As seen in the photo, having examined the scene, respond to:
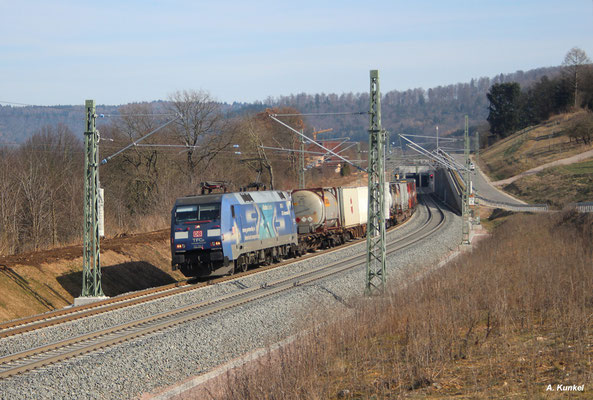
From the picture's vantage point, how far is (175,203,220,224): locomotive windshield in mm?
24922

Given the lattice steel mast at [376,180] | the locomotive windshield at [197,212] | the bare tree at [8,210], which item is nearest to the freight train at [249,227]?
the locomotive windshield at [197,212]

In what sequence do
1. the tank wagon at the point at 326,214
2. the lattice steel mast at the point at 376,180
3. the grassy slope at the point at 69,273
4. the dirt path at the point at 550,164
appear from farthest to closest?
the dirt path at the point at 550,164, the tank wagon at the point at 326,214, the grassy slope at the point at 69,273, the lattice steel mast at the point at 376,180

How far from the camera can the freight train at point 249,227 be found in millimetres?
24734

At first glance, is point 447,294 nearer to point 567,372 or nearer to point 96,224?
point 567,372

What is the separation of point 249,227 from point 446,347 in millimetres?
15704

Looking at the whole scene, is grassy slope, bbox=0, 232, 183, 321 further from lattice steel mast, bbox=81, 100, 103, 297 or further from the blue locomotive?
the blue locomotive

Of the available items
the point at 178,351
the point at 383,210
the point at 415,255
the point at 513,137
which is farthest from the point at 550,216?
the point at 513,137

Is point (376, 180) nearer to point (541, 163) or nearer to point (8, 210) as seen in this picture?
point (8, 210)

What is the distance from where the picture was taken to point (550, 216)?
48.9 meters

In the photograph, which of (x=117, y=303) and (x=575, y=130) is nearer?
(x=117, y=303)

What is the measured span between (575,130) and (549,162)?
6.54m

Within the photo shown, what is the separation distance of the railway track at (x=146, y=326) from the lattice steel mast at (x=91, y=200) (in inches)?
152

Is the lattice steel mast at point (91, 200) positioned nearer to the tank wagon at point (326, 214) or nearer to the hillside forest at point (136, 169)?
the hillside forest at point (136, 169)

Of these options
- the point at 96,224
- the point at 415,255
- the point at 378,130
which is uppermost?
the point at 378,130
